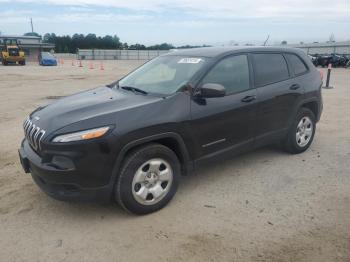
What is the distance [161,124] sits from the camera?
3.68 meters

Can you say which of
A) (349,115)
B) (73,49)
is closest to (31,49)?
(73,49)

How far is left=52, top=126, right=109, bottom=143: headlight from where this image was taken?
10.9 ft

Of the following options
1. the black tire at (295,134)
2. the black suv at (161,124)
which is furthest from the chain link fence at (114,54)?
the black suv at (161,124)

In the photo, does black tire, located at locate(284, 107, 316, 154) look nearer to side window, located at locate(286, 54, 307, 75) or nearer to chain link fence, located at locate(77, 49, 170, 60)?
side window, located at locate(286, 54, 307, 75)

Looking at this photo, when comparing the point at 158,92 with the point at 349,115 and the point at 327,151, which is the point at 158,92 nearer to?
the point at 327,151

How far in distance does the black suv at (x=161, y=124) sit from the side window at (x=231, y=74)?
1 cm

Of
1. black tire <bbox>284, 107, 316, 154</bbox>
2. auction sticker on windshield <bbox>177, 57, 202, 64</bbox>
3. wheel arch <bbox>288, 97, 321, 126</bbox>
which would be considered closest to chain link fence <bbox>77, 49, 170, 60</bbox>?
wheel arch <bbox>288, 97, 321, 126</bbox>

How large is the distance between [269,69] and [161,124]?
6.91ft

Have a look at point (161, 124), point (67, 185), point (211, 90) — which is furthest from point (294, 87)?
point (67, 185)

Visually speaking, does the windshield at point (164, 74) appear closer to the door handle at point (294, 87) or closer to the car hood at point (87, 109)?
the car hood at point (87, 109)

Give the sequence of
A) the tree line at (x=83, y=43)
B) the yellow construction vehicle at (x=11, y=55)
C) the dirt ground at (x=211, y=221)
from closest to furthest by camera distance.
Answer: the dirt ground at (x=211, y=221)
the yellow construction vehicle at (x=11, y=55)
the tree line at (x=83, y=43)

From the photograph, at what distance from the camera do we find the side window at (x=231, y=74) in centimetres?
427

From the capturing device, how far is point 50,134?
134 inches

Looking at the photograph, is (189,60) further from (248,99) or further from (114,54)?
(114,54)
